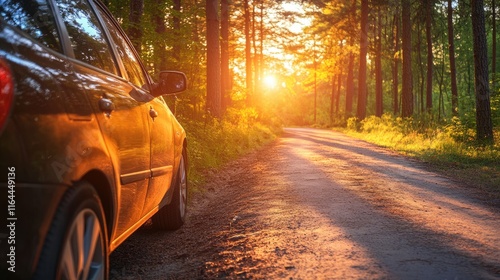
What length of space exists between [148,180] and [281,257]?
1.23 meters

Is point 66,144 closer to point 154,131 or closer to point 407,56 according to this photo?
point 154,131

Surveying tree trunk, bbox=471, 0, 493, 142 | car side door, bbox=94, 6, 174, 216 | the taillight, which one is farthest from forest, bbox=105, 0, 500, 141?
the taillight

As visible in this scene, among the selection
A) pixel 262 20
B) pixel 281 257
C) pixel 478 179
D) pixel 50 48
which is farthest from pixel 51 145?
pixel 262 20

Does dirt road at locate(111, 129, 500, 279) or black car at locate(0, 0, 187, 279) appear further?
dirt road at locate(111, 129, 500, 279)

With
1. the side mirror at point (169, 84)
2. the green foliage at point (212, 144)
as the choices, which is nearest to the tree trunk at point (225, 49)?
the green foliage at point (212, 144)

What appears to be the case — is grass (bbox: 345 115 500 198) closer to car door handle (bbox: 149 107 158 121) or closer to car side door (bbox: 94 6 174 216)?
car side door (bbox: 94 6 174 216)

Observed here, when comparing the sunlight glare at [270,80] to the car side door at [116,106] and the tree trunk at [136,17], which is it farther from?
the car side door at [116,106]

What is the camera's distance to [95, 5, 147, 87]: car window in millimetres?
4590

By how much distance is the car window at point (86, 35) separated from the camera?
3.33 meters

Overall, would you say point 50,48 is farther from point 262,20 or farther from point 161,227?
point 262,20

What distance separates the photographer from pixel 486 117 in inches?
576

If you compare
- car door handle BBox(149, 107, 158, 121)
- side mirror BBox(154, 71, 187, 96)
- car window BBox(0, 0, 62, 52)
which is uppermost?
car window BBox(0, 0, 62, 52)

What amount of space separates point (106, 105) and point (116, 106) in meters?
0.29

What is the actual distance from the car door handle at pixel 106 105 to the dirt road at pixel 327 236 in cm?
145
